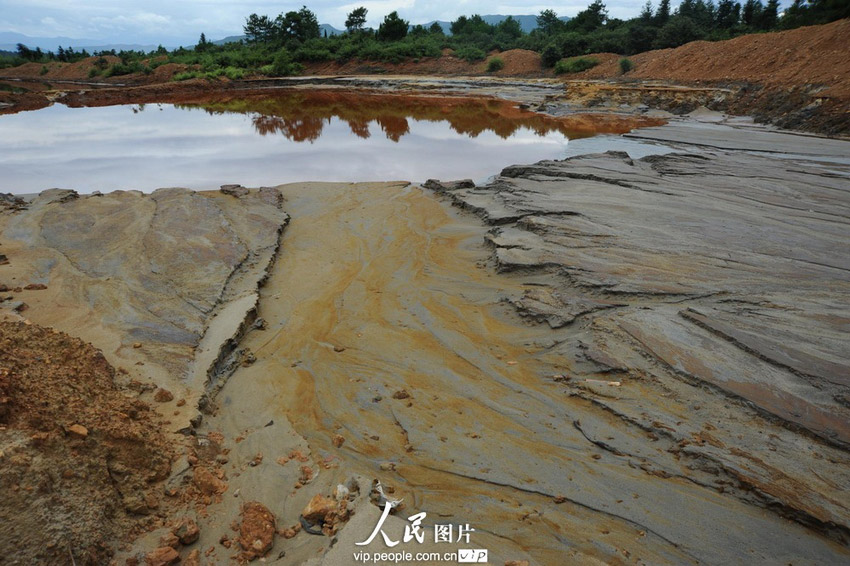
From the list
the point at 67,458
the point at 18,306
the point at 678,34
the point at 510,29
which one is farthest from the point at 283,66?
the point at 67,458

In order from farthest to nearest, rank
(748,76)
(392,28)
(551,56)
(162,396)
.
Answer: (392,28), (551,56), (748,76), (162,396)

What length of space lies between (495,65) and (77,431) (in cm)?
4212

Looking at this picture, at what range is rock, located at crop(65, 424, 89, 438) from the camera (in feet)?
9.55

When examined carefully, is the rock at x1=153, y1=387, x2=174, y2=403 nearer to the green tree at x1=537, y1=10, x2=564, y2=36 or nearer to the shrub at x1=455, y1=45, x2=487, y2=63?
the shrub at x1=455, y1=45, x2=487, y2=63

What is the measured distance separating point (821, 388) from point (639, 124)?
1759 cm

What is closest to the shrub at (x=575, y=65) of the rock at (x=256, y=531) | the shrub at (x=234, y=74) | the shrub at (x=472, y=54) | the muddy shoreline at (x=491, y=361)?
the shrub at (x=472, y=54)

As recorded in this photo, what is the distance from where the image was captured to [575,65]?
34.9 metres

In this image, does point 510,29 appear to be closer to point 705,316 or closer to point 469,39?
point 469,39

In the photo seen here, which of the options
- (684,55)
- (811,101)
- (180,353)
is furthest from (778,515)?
(684,55)

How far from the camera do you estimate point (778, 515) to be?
2969 millimetres

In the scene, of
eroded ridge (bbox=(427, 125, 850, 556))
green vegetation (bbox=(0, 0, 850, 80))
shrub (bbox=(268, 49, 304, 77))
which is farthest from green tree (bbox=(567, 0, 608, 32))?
eroded ridge (bbox=(427, 125, 850, 556))

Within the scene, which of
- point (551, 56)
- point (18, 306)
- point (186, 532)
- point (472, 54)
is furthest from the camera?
point (472, 54)

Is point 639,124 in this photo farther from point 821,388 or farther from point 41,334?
point 41,334

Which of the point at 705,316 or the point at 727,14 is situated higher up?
the point at 727,14
